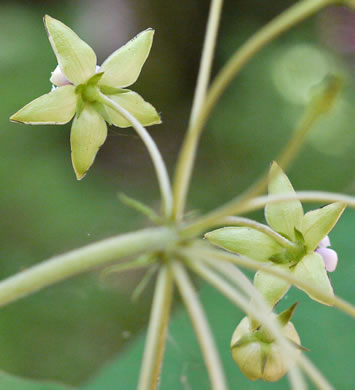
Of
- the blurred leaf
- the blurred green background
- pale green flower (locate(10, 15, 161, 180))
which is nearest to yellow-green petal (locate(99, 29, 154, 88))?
pale green flower (locate(10, 15, 161, 180))

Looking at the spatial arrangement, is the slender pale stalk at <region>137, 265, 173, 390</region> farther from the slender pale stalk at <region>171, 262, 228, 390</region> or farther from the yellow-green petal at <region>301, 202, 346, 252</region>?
the yellow-green petal at <region>301, 202, 346, 252</region>

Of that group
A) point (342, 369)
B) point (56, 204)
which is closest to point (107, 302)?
point (56, 204)

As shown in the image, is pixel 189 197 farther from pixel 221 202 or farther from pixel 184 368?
pixel 184 368

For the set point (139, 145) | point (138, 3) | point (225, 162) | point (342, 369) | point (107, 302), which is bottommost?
point (342, 369)

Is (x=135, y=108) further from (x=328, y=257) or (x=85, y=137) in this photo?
(x=328, y=257)

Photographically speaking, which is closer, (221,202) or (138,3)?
(221,202)

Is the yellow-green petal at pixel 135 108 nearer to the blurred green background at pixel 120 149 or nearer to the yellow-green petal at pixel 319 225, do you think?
the yellow-green petal at pixel 319 225

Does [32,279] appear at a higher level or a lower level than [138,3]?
lower

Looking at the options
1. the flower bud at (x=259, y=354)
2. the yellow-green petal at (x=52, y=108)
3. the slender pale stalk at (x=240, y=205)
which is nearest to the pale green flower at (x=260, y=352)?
the flower bud at (x=259, y=354)
